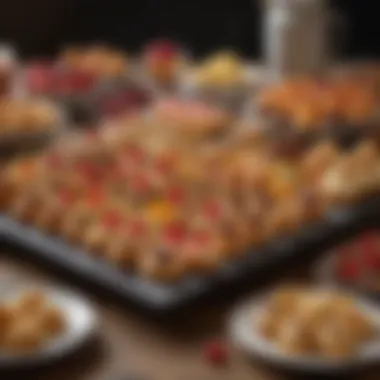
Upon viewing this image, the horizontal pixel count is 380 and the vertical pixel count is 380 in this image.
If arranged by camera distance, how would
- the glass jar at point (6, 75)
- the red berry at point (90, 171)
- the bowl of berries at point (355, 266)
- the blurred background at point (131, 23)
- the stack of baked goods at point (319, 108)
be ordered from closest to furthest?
the bowl of berries at point (355, 266) < the red berry at point (90, 171) < the stack of baked goods at point (319, 108) < the glass jar at point (6, 75) < the blurred background at point (131, 23)

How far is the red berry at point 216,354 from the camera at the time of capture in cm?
104

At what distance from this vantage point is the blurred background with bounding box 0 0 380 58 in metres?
3.26

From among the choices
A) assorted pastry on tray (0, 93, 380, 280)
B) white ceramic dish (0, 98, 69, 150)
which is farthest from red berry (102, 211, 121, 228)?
white ceramic dish (0, 98, 69, 150)

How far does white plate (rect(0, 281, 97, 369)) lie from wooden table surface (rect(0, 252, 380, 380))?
2 centimetres

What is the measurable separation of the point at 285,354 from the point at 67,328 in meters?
0.24

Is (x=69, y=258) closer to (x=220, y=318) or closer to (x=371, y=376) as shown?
(x=220, y=318)

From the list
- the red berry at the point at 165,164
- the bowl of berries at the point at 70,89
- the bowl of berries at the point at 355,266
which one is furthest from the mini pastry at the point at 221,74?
the bowl of berries at the point at 355,266

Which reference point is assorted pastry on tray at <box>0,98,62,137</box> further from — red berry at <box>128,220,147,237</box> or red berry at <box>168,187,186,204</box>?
red berry at <box>128,220,147,237</box>

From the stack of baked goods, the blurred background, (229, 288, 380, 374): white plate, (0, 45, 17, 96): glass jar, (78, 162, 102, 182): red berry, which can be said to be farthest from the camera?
the blurred background

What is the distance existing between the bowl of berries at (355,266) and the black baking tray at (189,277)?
8cm

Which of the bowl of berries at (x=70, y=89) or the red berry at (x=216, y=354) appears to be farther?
the bowl of berries at (x=70, y=89)

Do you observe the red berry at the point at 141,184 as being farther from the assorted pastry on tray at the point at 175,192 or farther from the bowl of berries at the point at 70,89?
the bowl of berries at the point at 70,89

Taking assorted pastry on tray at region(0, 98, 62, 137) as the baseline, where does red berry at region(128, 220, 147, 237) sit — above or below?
above

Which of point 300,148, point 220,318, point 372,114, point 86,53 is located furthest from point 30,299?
point 86,53
